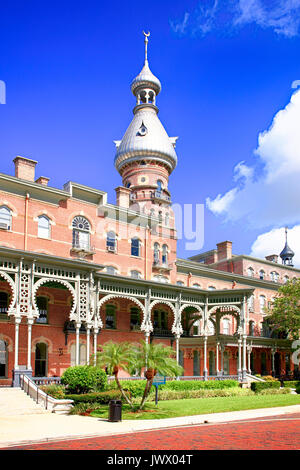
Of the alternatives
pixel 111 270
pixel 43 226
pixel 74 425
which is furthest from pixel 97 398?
pixel 111 270

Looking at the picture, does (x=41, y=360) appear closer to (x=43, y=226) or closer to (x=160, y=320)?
(x=43, y=226)

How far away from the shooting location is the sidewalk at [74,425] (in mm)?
14219

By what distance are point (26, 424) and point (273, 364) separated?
36.6 meters

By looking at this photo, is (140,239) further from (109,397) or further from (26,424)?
(26,424)

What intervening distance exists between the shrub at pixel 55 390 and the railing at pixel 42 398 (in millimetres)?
510

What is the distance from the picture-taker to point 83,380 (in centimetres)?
2478

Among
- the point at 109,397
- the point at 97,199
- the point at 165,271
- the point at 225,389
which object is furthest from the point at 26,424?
the point at 165,271

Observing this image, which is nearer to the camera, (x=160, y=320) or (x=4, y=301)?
(x=4, y=301)

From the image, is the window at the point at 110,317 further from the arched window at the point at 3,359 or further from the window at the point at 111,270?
the arched window at the point at 3,359

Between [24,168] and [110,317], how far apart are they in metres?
12.7

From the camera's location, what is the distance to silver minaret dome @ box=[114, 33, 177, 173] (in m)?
55.0

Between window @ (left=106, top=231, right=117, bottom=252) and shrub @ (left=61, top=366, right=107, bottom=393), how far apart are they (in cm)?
1481

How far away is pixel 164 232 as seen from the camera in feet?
145

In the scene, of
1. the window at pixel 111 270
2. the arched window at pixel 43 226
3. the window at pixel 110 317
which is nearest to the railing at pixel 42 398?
the arched window at pixel 43 226
